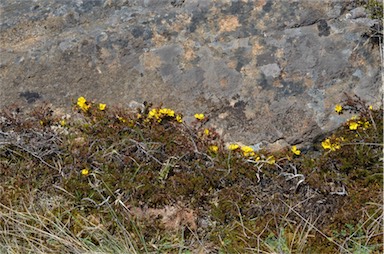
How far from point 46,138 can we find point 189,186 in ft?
4.15

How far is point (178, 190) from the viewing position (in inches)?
191

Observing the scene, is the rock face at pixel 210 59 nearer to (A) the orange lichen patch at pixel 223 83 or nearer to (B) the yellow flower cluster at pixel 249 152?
(A) the orange lichen patch at pixel 223 83

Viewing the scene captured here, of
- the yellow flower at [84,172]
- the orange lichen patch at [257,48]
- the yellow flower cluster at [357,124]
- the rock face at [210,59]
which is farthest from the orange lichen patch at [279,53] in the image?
the yellow flower at [84,172]

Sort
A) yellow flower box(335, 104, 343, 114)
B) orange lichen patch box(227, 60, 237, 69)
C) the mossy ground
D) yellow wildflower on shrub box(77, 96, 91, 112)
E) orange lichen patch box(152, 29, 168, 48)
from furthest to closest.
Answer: orange lichen patch box(152, 29, 168, 48), orange lichen patch box(227, 60, 237, 69), yellow wildflower on shrub box(77, 96, 91, 112), yellow flower box(335, 104, 343, 114), the mossy ground

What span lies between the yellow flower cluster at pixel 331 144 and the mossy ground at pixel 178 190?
15 mm

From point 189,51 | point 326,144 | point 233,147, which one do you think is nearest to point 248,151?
point 233,147

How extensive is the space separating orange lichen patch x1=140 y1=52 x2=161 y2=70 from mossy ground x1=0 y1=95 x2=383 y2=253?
471 millimetres

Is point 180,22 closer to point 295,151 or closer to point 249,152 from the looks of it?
point 249,152

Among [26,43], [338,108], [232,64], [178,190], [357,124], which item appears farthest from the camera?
[26,43]

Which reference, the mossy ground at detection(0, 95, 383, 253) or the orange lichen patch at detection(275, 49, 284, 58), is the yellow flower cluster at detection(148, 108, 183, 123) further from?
the orange lichen patch at detection(275, 49, 284, 58)

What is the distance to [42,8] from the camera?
5.92 m

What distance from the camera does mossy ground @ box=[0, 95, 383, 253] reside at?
460cm

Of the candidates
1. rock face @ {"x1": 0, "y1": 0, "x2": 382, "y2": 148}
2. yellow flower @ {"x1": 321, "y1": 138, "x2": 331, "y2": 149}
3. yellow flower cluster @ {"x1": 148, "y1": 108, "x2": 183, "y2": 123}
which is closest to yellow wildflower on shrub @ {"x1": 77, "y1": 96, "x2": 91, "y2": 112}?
rock face @ {"x1": 0, "y1": 0, "x2": 382, "y2": 148}

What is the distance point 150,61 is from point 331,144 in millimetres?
1684
